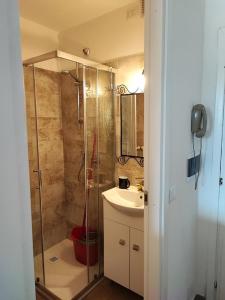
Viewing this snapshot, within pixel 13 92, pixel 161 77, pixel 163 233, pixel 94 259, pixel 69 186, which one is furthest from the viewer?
pixel 69 186

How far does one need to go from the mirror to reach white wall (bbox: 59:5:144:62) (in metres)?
0.46

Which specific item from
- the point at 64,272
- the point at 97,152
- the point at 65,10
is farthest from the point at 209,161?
the point at 65,10

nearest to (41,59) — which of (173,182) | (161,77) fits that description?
(161,77)

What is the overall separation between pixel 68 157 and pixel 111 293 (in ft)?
5.03

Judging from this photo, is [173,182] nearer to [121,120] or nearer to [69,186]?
[121,120]

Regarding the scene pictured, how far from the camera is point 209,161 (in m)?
1.73

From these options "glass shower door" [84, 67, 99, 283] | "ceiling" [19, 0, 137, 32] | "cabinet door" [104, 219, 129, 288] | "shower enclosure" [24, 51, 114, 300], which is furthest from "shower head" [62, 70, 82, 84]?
"cabinet door" [104, 219, 129, 288]

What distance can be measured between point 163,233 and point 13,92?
1.09 m

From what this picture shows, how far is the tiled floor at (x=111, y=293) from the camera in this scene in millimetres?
1986

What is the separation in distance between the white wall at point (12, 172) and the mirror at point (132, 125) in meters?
1.65

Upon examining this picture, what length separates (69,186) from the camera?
9.33 feet

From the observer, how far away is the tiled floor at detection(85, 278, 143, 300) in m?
1.99

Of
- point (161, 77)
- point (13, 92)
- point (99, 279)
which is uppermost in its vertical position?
point (161, 77)

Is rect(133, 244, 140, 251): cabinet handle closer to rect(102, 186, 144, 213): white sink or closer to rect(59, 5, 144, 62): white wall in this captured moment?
rect(102, 186, 144, 213): white sink
